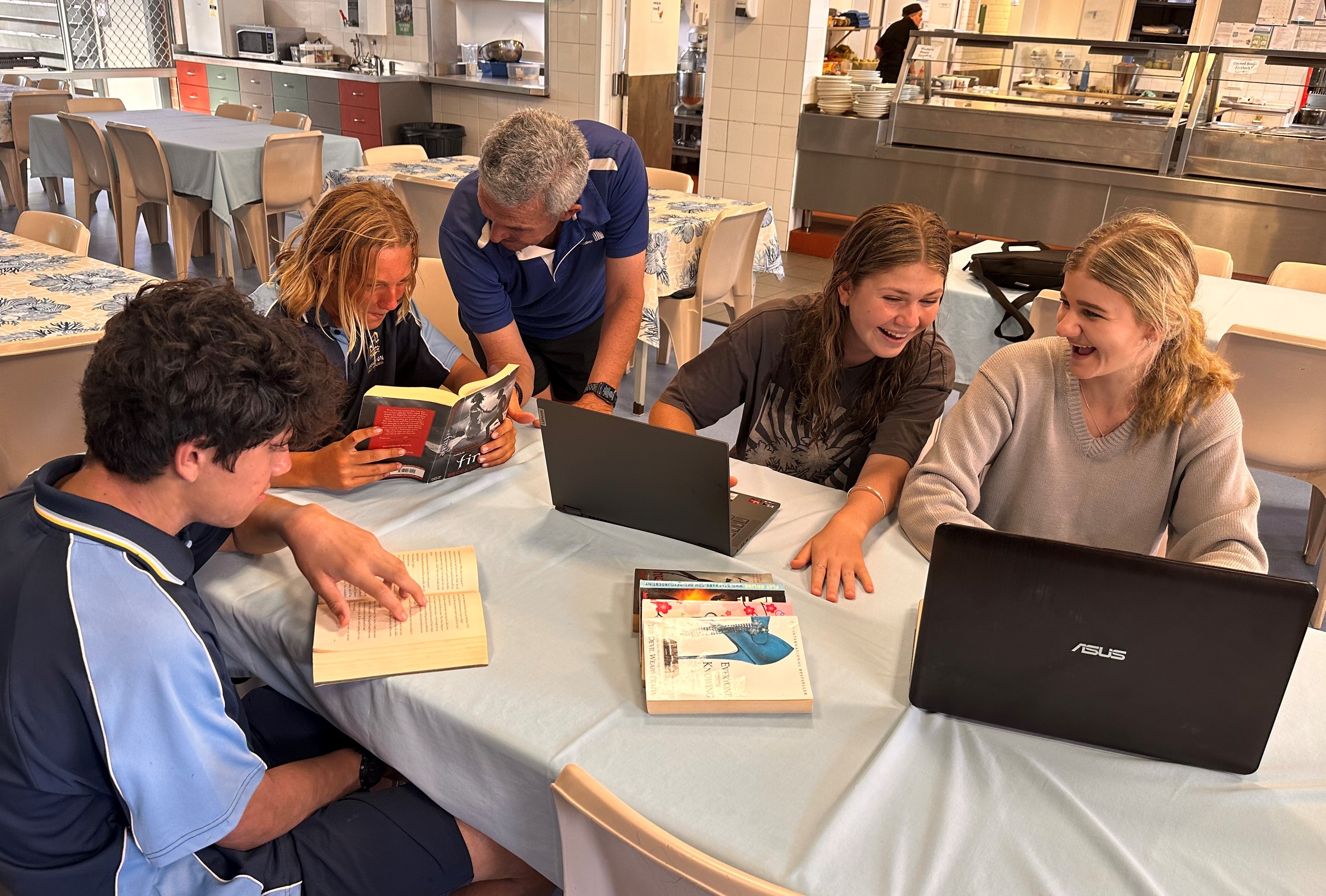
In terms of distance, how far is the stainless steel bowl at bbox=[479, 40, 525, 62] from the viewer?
8086 millimetres

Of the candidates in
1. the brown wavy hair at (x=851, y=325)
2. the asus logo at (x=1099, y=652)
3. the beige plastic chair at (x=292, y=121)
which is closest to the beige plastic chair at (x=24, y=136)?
the beige plastic chair at (x=292, y=121)

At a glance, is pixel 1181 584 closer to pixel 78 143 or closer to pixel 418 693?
pixel 418 693

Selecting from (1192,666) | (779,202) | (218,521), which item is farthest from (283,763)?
(779,202)

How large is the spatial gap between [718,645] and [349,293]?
3.22ft

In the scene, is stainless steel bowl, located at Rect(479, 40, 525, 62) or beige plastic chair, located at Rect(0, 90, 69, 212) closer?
beige plastic chair, located at Rect(0, 90, 69, 212)

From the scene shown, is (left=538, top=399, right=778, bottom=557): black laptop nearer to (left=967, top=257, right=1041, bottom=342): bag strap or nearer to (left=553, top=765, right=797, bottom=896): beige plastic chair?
(left=553, top=765, right=797, bottom=896): beige plastic chair

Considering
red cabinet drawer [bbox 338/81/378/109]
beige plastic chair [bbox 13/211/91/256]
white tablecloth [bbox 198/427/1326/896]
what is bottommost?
white tablecloth [bbox 198/427/1326/896]

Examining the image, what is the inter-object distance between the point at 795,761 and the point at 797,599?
343 millimetres

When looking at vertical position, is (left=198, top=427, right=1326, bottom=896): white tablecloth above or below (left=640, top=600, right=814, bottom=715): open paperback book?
below

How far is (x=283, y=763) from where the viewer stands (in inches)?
52.9

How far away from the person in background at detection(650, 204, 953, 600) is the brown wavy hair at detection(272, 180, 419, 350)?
0.60 meters

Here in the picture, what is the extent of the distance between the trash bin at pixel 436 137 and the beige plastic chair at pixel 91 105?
229 cm

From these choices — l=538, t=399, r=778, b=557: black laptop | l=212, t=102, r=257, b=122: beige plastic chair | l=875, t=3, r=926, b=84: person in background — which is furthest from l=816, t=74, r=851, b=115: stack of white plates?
l=538, t=399, r=778, b=557: black laptop

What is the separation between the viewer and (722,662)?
3.83ft
